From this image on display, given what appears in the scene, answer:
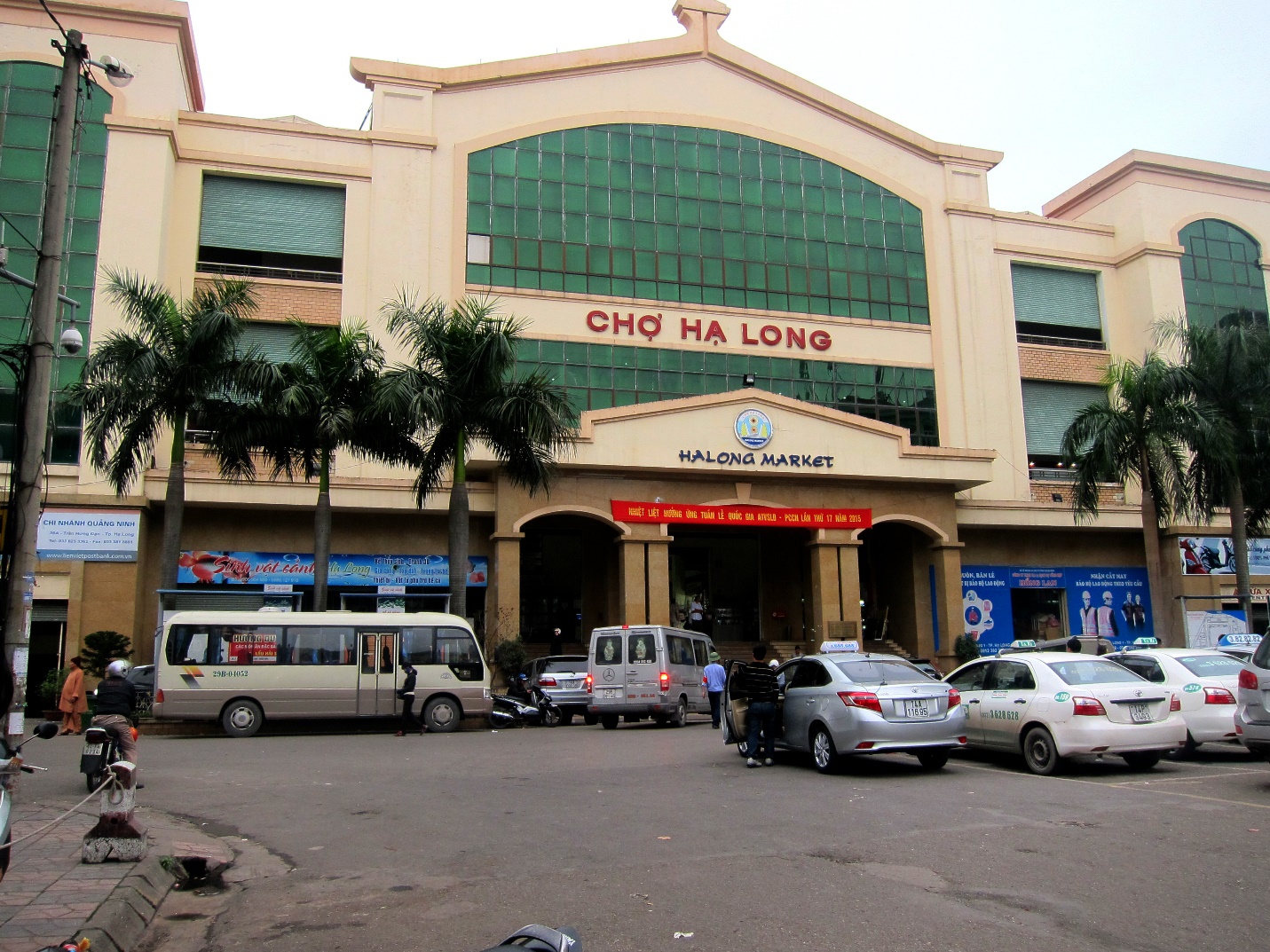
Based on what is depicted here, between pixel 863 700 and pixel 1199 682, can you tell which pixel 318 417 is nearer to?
pixel 863 700

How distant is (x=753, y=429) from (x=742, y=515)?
2.61 meters

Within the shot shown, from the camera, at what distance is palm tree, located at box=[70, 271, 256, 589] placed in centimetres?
2183

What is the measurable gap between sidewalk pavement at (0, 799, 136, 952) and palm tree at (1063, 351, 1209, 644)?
2524 cm

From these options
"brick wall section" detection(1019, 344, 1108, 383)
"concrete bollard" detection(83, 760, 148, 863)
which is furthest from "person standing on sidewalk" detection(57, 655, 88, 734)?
"brick wall section" detection(1019, 344, 1108, 383)

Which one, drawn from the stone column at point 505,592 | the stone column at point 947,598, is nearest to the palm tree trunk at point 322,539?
the stone column at point 505,592

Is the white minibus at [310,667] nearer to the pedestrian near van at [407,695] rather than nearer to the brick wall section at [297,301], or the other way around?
the pedestrian near van at [407,695]

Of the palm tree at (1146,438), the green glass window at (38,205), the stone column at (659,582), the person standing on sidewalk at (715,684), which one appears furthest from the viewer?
the stone column at (659,582)

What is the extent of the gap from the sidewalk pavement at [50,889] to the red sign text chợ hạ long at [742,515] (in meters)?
21.1

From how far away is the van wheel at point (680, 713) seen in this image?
21.2 m

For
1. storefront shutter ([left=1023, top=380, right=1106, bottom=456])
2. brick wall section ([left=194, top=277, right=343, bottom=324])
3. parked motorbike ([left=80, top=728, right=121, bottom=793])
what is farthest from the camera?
storefront shutter ([left=1023, top=380, right=1106, bottom=456])

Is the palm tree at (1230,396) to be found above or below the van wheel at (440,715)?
above

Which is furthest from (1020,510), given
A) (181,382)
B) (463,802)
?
(463,802)

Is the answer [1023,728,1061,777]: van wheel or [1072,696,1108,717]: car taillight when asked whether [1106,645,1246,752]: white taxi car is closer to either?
[1072,696,1108,717]: car taillight

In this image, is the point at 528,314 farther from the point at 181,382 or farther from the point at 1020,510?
the point at 1020,510
